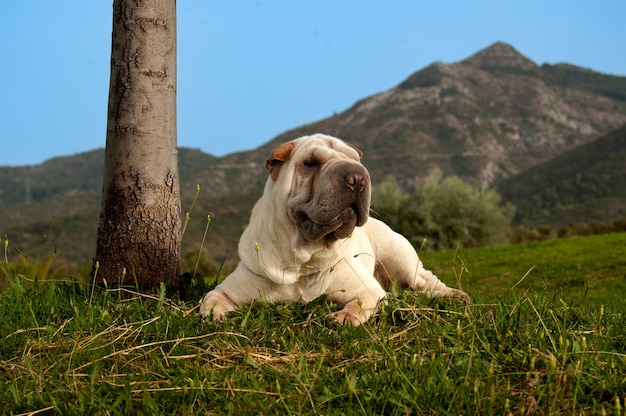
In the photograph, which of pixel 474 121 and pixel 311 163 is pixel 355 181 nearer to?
pixel 311 163

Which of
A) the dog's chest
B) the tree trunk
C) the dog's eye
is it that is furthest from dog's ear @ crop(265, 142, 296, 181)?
the tree trunk

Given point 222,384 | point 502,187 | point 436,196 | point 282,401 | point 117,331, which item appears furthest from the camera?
point 502,187

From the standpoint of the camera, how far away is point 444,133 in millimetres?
93000

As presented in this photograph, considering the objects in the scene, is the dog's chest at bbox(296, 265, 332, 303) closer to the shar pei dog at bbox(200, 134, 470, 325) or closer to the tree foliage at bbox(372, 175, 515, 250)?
the shar pei dog at bbox(200, 134, 470, 325)

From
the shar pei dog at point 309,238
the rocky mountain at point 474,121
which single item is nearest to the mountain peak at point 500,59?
the rocky mountain at point 474,121

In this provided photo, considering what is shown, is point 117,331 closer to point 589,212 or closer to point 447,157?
point 589,212

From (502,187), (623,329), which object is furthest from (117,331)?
(502,187)

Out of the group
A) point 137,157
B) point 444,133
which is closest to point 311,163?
point 137,157

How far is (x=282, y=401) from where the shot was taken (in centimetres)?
261

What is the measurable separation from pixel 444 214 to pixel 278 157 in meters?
27.2

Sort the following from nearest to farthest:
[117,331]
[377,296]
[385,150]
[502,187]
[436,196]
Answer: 1. [117,331]
2. [377,296]
3. [436,196]
4. [502,187]
5. [385,150]

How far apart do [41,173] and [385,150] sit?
58.4m

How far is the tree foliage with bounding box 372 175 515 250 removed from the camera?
29.3m

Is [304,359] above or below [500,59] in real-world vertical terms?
below
